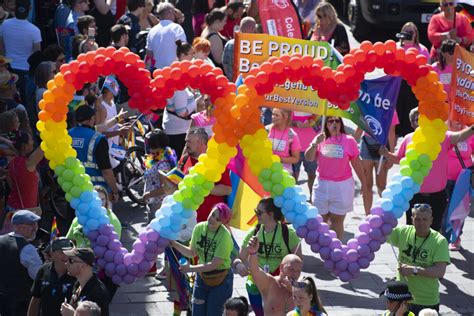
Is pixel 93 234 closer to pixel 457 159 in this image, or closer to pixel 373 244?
pixel 373 244

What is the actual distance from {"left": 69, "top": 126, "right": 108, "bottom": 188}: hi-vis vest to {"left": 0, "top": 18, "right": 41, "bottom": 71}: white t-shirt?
4.02 metres

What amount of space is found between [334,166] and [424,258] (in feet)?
8.05

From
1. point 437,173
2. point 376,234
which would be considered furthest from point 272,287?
point 437,173

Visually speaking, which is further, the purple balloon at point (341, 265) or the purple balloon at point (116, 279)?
the purple balloon at point (341, 265)

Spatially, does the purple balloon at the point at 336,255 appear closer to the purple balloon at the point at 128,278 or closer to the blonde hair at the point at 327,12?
the purple balloon at the point at 128,278

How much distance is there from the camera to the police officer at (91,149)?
39.2 feet

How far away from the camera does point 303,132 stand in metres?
14.3

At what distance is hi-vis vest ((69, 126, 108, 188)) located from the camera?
11.9m

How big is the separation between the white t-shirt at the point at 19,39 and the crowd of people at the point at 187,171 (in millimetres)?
15

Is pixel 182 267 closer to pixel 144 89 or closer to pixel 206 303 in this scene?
pixel 206 303

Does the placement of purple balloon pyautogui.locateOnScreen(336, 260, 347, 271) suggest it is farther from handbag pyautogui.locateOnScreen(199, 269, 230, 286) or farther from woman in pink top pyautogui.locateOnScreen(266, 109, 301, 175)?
woman in pink top pyautogui.locateOnScreen(266, 109, 301, 175)

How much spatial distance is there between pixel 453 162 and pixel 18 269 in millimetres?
5406

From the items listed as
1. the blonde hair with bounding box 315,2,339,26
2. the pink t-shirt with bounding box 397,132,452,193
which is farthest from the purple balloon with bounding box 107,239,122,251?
the blonde hair with bounding box 315,2,339,26

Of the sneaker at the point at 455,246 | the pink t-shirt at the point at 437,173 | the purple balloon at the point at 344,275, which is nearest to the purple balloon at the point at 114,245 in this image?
the purple balloon at the point at 344,275
